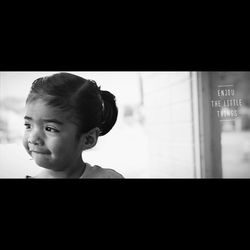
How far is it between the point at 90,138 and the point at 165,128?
0.51 meters

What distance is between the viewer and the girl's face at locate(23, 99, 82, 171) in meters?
1.56

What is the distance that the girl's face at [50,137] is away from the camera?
156 centimetres

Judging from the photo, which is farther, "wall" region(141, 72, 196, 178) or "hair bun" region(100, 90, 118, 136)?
"wall" region(141, 72, 196, 178)

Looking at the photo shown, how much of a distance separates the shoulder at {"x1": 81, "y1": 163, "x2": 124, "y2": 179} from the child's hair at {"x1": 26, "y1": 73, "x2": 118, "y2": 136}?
0.72 feet

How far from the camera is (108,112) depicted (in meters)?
1.72

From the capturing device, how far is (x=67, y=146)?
1605 millimetres

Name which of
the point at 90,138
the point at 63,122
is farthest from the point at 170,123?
the point at 63,122

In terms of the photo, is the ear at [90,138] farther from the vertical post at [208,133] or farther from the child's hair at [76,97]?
the vertical post at [208,133]

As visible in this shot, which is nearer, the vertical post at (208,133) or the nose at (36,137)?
the nose at (36,137)

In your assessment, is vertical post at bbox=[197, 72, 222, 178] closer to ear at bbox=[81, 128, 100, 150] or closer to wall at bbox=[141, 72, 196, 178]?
wall at bbox=[141, 72, 196, 178]

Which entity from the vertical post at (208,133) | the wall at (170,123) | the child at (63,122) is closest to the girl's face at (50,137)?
the child at (63,122)

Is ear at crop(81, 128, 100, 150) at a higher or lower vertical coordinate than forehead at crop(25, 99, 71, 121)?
lower

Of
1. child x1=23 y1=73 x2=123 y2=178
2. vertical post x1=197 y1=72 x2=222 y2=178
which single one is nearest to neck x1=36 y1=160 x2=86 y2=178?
child x1=23 y1=73 x2=123 y2=178
